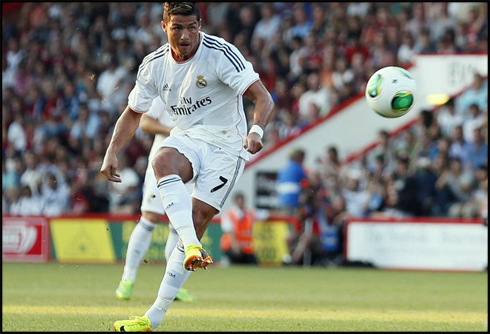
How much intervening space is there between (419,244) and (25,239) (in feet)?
24.1

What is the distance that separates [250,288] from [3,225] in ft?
26.0

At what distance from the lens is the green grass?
7.79 metres

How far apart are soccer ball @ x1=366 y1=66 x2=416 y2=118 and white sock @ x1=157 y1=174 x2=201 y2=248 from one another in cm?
182

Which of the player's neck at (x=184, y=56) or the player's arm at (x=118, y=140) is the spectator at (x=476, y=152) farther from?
the player's neck at (x=184, y=56)

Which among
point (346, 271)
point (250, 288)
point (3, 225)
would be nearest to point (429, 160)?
point (346, 271)

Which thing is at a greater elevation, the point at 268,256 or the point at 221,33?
the point at 221,33

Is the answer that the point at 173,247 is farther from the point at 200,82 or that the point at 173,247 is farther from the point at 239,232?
the point at 239,232

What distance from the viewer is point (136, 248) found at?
9773 millimetres

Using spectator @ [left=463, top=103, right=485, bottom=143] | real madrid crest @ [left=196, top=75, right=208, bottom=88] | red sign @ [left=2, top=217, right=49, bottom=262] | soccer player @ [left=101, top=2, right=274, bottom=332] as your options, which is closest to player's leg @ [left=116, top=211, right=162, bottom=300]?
soccer player @ [left=101, top=2, right=274, bottom=332]

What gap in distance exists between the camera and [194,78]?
23.4 ft

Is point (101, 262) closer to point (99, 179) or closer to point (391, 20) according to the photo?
point (99, 179)

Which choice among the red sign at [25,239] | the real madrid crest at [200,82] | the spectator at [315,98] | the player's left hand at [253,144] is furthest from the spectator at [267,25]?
the player's left hand at [253,144]

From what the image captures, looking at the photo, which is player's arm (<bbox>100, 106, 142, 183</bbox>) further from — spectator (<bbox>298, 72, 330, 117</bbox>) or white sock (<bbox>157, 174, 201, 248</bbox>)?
spectator (<bbox>298, 72, 330, 117</bbox>)

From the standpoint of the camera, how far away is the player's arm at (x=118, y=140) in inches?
282
